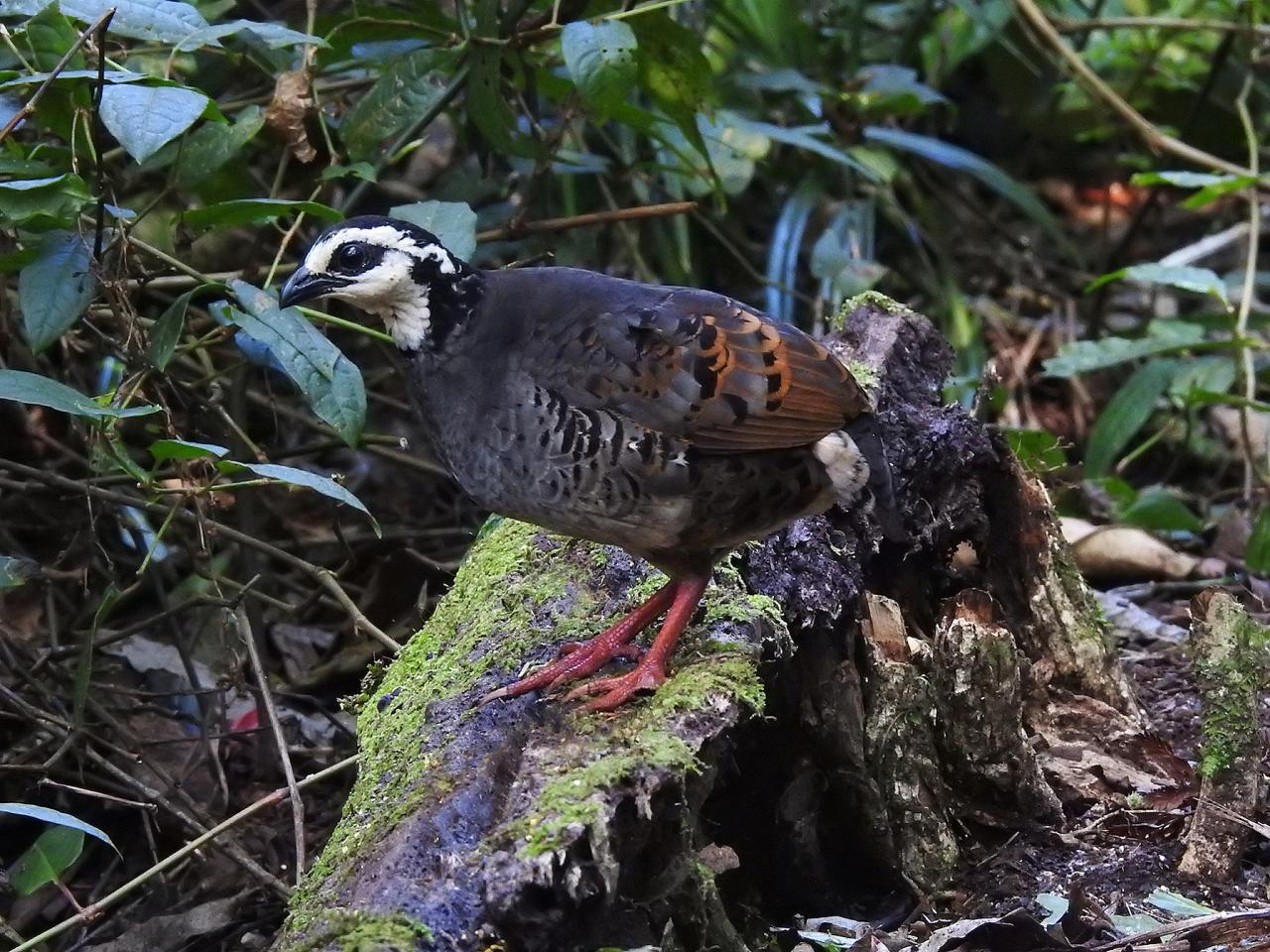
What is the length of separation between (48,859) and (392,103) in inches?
88.1

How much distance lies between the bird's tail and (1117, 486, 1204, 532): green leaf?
221cm

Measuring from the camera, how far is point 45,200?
3.10 m

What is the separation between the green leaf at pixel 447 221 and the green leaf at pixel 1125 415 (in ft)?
11.1

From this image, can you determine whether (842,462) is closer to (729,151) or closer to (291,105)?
(291,105)

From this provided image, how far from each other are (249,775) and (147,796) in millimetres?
895

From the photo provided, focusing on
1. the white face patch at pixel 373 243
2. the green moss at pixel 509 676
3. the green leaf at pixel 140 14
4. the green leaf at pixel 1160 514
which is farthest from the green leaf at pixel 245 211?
the green leaf at pixel 1160 514

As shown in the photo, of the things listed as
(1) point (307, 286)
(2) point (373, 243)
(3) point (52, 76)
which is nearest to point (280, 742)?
(1) point (307, 286)

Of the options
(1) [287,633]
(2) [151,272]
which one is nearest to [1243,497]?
(1) [287,633]

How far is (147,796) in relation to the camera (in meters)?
3.48

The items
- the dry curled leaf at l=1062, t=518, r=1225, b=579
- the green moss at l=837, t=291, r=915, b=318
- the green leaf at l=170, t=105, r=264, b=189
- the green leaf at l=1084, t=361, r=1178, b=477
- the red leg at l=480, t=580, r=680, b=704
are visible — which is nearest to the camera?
the red leg at l=480, t=580, r=680, b=704

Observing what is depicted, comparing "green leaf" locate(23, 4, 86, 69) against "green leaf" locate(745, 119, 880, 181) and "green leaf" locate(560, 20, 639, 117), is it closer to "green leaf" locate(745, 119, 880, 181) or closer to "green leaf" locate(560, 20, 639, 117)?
"green leaf" locate(560, 20, 639, 117)

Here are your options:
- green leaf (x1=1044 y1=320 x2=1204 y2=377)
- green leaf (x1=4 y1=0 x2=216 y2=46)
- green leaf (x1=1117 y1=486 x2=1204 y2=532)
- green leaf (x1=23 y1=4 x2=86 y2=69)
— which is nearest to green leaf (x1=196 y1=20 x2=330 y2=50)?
green leaf (x1=4 y1=0 x2=216 y2=46)

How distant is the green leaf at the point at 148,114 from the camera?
2865 millimetres

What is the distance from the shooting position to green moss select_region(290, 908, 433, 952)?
6.87 feet
